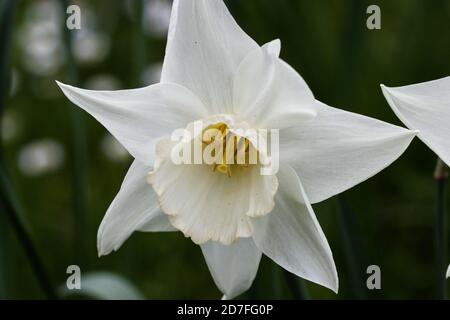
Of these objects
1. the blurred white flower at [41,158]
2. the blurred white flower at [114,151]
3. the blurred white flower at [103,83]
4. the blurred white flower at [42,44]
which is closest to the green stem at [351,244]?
the blurred white flower at [114,151]

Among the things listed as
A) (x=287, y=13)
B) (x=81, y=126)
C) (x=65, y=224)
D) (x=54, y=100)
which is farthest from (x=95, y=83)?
(x=287, y=13)

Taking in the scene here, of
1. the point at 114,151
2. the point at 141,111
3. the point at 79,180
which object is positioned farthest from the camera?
the point at 114,151

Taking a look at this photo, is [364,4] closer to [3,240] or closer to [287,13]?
[287,13]

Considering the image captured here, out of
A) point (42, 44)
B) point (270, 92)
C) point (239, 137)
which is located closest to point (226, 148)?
point (239, 137)

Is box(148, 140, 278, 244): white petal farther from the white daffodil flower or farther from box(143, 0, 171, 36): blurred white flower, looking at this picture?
box(143, 0, 171, 36): blurred white flower

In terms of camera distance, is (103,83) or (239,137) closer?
(239,137)

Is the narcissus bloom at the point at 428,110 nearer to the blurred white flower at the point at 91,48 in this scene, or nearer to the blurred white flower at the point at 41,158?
the blurred white flower at the point at 41,158

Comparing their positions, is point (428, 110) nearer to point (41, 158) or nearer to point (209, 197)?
point (209, 197)

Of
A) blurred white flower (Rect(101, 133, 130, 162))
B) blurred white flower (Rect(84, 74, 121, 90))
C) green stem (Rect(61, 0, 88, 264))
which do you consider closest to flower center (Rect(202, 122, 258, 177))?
green stem (Rect(61, 0, 88, 264))
